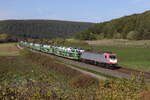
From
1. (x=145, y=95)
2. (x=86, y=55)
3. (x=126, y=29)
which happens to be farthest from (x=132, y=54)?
(x=126, y=29)

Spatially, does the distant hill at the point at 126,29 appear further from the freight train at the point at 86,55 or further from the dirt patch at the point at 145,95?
the dirt patch at the point at 145,95

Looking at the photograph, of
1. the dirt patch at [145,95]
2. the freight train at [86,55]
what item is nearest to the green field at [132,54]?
the freight train at [86,55]

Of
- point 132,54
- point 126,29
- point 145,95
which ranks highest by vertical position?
point 145,95

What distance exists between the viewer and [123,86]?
34.8ft

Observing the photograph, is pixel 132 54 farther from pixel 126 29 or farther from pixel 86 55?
pixel 126 29

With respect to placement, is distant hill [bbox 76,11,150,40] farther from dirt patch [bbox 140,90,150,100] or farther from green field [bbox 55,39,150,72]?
dirt patch [bbox 140,90,150,100]

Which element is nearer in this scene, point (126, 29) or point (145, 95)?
point (145, 95)

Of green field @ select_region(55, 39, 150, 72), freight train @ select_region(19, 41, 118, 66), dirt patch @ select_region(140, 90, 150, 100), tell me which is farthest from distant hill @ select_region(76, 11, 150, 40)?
dirt patch @ select_region(140, 90, 150, 100)

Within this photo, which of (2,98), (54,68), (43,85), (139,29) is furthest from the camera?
(139,29)

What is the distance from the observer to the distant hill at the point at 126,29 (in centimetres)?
14412

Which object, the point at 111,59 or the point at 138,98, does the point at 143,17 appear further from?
the point at 138,98

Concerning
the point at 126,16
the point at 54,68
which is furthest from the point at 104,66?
the point at 126,16

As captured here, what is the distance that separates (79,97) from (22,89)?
161cm

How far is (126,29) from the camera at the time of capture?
6427 inches
